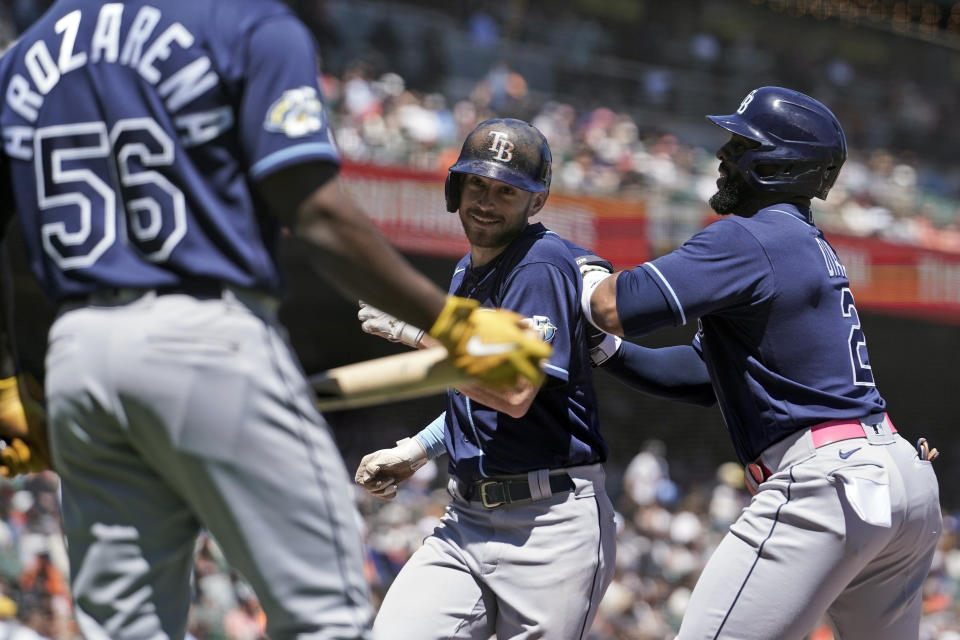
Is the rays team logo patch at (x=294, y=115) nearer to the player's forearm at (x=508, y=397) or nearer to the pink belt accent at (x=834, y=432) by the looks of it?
the player's forearm at (x=508, y=397)

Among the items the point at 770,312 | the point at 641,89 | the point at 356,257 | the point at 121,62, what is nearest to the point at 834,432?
the point at 770,312

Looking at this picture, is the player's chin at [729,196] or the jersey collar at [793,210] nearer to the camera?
the jersey collar at [793,210]

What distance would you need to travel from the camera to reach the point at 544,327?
3.06 metres

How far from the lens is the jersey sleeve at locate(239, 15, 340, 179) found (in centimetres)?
197

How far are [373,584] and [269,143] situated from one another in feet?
25.6

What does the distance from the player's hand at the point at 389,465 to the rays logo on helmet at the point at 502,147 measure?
875 mm

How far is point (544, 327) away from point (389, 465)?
74 centimetres

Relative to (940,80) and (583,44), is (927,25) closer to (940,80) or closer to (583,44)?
(940,80)

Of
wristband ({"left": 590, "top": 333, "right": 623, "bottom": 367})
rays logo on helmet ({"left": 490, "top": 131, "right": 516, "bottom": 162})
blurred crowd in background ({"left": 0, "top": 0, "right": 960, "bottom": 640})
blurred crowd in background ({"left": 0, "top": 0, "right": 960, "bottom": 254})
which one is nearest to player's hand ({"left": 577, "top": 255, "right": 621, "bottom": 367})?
wristband ({"left": 590, "top": 333, "right": 623, "bottom": 367})

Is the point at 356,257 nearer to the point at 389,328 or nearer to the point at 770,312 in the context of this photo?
the point at 389,328

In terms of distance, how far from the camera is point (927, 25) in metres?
23.6

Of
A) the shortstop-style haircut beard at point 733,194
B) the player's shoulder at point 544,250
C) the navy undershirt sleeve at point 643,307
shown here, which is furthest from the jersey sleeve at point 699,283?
the shortstop-style haircut beard at point 733,194

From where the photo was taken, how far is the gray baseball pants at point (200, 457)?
6.40ft

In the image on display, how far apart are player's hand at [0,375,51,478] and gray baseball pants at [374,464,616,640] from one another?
3.52 feet
